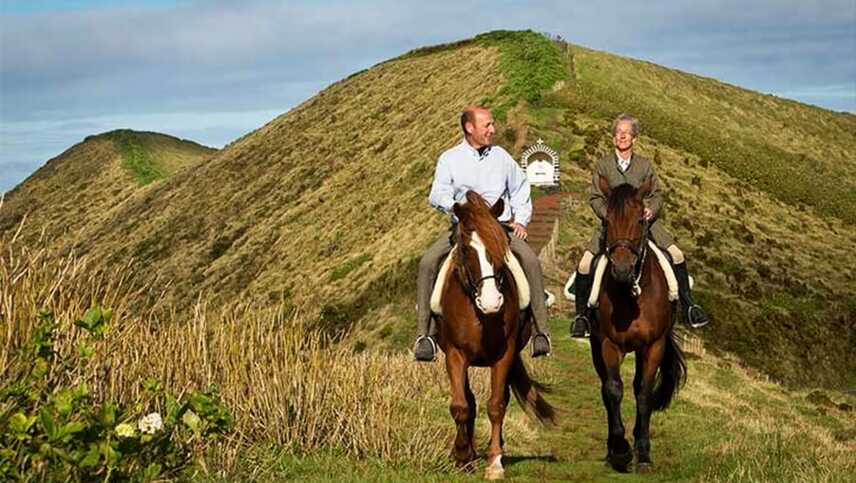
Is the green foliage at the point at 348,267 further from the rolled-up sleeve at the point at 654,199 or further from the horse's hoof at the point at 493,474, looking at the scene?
the horse's hoof at the point at 493,474

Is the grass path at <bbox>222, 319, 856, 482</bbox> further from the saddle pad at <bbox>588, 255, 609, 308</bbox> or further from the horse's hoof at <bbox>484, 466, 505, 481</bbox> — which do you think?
the saddle pad at <bbox>588, 255, 609, 308</bbox>

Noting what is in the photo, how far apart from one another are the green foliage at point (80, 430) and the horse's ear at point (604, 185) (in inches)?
206

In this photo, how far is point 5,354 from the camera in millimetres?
9195

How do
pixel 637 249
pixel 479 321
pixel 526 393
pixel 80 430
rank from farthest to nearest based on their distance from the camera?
pixel 526 393 → pixel 637 249 → pixel 479 321 → pixel 80 430

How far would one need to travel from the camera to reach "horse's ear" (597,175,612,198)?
41.2ft

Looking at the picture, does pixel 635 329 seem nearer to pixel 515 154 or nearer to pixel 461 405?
pixel 461 405

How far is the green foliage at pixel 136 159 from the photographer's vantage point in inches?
4547

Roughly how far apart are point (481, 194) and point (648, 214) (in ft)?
6.30

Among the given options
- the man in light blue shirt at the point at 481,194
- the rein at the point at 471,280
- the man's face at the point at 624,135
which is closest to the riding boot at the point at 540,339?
the man in light blue shirt at the point at 481,194

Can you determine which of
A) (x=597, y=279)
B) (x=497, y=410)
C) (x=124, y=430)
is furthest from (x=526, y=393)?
(x=124, y=430)

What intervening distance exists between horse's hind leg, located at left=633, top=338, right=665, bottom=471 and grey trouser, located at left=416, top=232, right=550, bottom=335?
1.60m

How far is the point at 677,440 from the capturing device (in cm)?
1583

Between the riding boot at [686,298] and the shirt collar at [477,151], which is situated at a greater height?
the shirt collar at [477,151]

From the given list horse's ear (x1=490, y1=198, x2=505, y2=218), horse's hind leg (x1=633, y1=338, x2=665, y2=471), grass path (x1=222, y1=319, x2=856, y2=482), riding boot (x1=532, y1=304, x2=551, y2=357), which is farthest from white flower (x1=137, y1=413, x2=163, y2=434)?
horse's hind leg (x1=633, y1=338, x2=665, y2=471)
